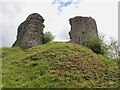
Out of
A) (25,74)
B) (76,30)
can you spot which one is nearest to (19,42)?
(76,30)

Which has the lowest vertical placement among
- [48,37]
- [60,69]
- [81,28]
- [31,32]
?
[60,69]

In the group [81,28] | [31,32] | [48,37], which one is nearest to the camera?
[31,32]

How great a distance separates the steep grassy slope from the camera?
32594 millimetres

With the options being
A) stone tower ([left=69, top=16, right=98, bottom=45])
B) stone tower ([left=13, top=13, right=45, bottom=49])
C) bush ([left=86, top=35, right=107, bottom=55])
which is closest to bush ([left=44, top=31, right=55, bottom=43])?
stone tower ([left=13, top=13, right=45, bottom=49])

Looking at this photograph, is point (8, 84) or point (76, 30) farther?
point (76, 30)

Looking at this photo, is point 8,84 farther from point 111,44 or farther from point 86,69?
point 111,44

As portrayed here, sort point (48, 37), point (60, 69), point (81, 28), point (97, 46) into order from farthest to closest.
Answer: point (48, 37), point (81, 28), point (97, 46), point (60, 69)

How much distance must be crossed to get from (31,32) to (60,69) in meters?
22.1

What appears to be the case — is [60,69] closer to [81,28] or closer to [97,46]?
[97,46]

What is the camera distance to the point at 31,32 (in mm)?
56906

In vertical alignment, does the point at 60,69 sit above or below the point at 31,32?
below

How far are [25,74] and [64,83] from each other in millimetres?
5593

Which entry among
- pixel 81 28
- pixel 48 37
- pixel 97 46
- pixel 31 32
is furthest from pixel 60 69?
pixel 48 37

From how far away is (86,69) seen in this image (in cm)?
3659
